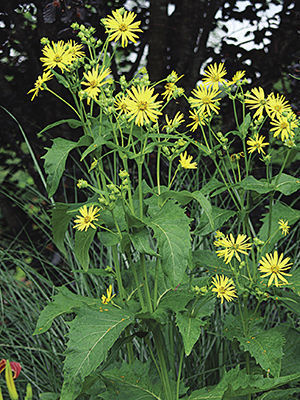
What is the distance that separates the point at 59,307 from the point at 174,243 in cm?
31

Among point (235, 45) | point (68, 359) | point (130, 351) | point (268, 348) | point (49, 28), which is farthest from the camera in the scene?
point (235, 45)

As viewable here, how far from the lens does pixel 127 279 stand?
1.26 metres

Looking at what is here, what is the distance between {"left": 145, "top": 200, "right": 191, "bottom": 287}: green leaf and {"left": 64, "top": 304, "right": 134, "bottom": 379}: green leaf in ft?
0.49

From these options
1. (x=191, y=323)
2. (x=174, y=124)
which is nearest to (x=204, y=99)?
(x=174, y=124)

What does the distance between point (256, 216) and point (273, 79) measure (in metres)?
0.68

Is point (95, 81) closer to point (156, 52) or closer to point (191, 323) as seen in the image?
point (191, 323)

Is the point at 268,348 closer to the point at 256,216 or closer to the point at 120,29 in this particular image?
the point at 120,29

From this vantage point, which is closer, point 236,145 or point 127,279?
point 127,279

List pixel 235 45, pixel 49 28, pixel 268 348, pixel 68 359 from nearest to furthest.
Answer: pixel 68 359 → pixel 268 348 → pixel 49 28 → pixel 235 45

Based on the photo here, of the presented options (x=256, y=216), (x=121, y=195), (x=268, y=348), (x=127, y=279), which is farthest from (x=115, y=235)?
A: (x=256, y=216)

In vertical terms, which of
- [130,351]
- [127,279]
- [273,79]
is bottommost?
[130,351]

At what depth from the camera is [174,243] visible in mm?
953

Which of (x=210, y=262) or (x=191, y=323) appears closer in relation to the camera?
(x=191, y=323)

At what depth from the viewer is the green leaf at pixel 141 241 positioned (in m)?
0.98
